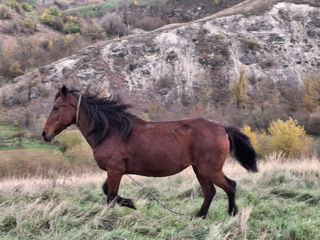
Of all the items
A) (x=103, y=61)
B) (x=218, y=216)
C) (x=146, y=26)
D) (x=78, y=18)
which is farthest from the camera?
(x=78, y=18)

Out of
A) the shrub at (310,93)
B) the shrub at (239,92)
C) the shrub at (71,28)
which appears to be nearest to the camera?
the shrub at (310,93)

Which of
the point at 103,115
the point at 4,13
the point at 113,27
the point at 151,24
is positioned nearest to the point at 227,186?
the point at 103,115

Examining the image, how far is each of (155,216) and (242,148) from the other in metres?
1.91

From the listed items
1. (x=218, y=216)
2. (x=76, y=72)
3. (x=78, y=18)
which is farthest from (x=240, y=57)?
(x=78, y=18)

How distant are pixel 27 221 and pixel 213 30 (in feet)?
148

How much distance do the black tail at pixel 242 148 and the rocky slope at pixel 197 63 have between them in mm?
30265

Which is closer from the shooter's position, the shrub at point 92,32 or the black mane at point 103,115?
the black mane at point 103,115

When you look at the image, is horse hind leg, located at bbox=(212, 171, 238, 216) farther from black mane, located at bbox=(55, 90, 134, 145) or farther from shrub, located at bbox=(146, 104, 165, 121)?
shrub, located at bbox=(146, 104, 165, 121)

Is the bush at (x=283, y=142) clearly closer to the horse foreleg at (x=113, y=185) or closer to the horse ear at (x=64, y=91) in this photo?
the horse foreleg at (x=113, y=185)

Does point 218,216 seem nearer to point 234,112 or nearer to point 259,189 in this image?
point 259,189

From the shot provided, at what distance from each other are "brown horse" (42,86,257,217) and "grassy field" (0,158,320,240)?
1.44 ft

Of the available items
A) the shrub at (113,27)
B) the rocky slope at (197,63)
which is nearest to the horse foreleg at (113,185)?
the rocky slope at (197,63)

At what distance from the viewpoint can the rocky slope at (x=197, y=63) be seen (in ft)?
127

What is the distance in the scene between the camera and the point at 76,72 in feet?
132
